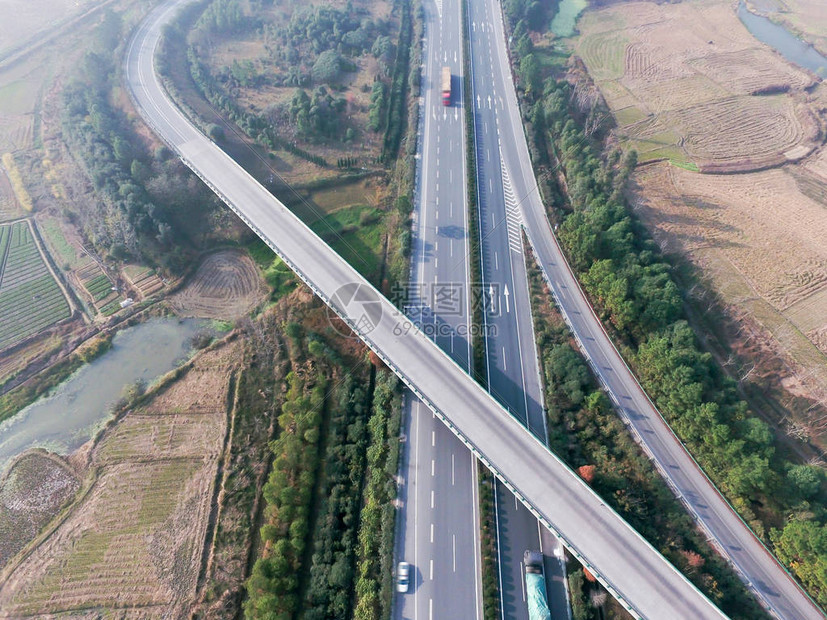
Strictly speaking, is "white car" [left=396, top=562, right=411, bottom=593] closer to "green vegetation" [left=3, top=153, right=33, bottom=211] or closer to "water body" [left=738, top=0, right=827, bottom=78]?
"green vegetation" [left=3, top=153, right=33, bottom=211]

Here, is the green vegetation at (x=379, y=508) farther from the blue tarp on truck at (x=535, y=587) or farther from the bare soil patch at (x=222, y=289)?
the bare soil patch at (x=222, y=289)

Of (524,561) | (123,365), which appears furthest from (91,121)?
(524,561)

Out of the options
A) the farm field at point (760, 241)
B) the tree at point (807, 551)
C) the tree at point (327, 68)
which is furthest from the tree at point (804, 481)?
the tree at point (327, 68)

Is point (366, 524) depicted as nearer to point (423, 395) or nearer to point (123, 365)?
point (423, 395)

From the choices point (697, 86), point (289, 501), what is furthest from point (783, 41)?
point (289, 501)

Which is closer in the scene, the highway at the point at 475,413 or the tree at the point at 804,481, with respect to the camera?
the highway at the point at 475,413

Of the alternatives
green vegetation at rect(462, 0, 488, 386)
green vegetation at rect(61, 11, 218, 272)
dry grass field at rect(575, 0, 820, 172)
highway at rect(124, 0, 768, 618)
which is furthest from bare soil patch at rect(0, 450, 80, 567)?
dry grass field at rect(575, 0, 820, 172)
